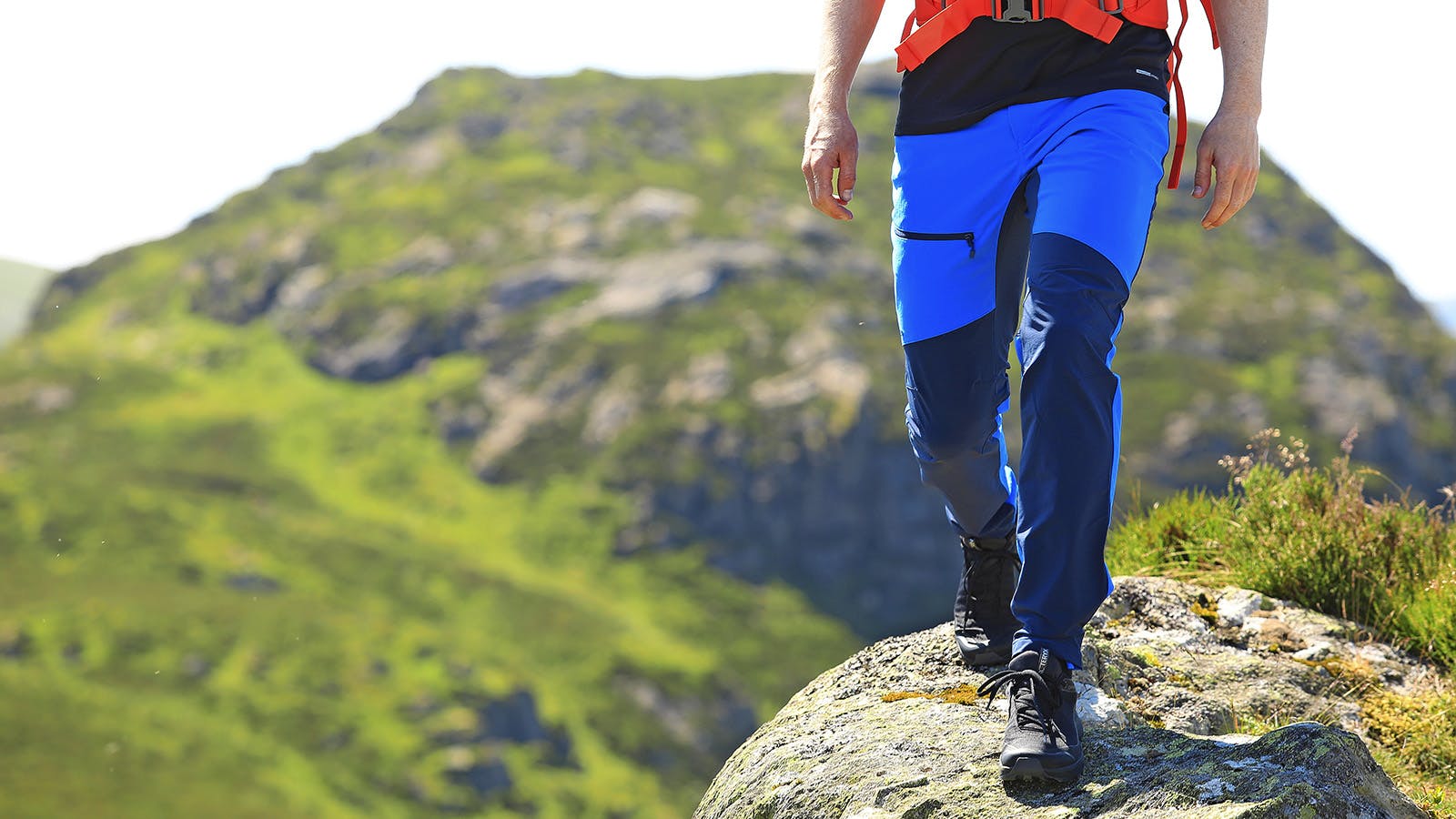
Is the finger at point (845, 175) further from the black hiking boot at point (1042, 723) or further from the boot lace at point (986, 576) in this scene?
the black hiking boot at point (1042, 723)

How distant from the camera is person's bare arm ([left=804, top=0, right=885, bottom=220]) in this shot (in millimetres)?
3906

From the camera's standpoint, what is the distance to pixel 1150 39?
3.62m

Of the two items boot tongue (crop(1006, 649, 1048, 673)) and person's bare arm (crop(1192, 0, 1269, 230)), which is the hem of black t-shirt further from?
boot tongue (crop(1006, 649, 1048, 673))

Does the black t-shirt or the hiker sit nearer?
the hiker

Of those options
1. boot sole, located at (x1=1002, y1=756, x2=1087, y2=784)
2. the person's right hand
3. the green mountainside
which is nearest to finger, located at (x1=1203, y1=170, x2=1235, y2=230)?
the person's right hand

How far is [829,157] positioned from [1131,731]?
1.92 m

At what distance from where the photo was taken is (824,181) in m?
3.91

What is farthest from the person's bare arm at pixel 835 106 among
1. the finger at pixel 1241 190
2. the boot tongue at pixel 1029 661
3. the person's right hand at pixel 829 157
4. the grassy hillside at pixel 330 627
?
the grassy hillside at pixel 330 627

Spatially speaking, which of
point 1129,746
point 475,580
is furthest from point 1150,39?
point 475,580

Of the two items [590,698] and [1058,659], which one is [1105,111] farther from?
[590,698]

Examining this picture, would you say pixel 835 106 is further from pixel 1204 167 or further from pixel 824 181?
pixel 1204 167

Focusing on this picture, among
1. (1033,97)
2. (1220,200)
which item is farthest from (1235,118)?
(1033,97)

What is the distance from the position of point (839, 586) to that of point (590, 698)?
4032cm

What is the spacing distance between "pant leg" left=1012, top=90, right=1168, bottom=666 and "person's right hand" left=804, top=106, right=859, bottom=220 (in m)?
0.69
